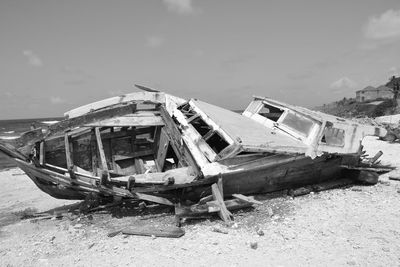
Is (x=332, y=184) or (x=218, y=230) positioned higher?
(x=218, y=230)

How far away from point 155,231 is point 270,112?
5037mm

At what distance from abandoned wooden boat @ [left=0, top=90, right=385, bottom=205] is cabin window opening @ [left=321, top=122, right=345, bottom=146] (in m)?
0.02

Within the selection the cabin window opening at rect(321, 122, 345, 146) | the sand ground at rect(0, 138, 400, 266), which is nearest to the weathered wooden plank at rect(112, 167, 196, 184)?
the sand ground at rect(0, 138, 400, 266)

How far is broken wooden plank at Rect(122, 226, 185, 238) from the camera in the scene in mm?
5508

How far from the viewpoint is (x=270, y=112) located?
30.0ft

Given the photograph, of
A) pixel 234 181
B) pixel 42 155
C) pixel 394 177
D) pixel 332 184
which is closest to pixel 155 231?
pixel 234 181

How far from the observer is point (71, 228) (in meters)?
6.25

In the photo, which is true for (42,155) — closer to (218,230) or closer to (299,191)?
(218,230)

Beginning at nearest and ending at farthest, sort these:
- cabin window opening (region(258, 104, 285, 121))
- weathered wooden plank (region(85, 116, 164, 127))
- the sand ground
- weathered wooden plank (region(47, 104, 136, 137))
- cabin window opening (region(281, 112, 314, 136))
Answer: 1. the sand ground
2. weathered wooden plank (region(47, 104, 136, 137))
3. weathered wooden plank (region(85, 116, 164, 127))
4. cabin window opening (region(281, 112, 314, 136))
5. cabin window opening (region(258, 104, 285, 121))

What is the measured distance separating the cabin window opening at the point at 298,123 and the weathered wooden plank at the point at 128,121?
311cm

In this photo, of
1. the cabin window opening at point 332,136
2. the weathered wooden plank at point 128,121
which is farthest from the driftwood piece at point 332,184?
the weathered wooden plank at point 128,121

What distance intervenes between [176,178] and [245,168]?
1353 mm

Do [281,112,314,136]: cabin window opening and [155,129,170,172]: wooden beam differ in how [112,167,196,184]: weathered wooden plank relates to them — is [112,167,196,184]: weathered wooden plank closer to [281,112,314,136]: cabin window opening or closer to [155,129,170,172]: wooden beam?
[155,129,170,172]: wooden beam

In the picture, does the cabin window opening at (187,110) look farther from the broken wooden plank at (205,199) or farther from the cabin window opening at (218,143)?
the broken wooden plank at (205,199)
